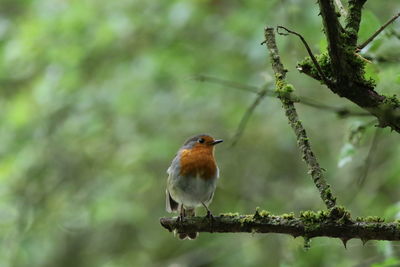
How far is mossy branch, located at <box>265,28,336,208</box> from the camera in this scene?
90.4 inches

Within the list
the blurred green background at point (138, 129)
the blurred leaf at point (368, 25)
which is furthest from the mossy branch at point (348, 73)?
the blurred green background at point (138, 129)

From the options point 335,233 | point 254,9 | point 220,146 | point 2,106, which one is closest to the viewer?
point 335,233

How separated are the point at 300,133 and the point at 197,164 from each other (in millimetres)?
2379

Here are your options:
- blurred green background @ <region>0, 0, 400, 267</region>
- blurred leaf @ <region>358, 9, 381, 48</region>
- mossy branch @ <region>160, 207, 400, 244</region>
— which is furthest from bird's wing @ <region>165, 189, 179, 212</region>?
blurred leaf @ <region>358, 9, 381, 48</region>

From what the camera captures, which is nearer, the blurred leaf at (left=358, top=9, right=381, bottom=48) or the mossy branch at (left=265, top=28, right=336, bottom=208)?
the mossy branch at (left=265, top=28, right=336, bottom=208)

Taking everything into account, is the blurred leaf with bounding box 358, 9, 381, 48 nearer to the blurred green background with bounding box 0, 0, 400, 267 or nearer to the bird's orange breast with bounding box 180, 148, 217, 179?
the bird's orange breast with bounding box 180, 148, 217, 179

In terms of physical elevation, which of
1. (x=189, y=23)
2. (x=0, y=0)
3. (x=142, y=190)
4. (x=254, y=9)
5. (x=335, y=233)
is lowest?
(x=335, y=233)

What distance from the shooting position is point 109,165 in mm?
7676

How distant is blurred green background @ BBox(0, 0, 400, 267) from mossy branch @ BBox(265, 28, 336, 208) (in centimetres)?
384

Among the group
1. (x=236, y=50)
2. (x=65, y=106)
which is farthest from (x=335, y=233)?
(x=65, y=106)

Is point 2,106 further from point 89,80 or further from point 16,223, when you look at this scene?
point 16,223

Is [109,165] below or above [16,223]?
above

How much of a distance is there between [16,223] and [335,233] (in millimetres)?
5503

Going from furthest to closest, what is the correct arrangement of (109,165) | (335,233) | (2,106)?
(2,106) < (109,165) < (335,233)
